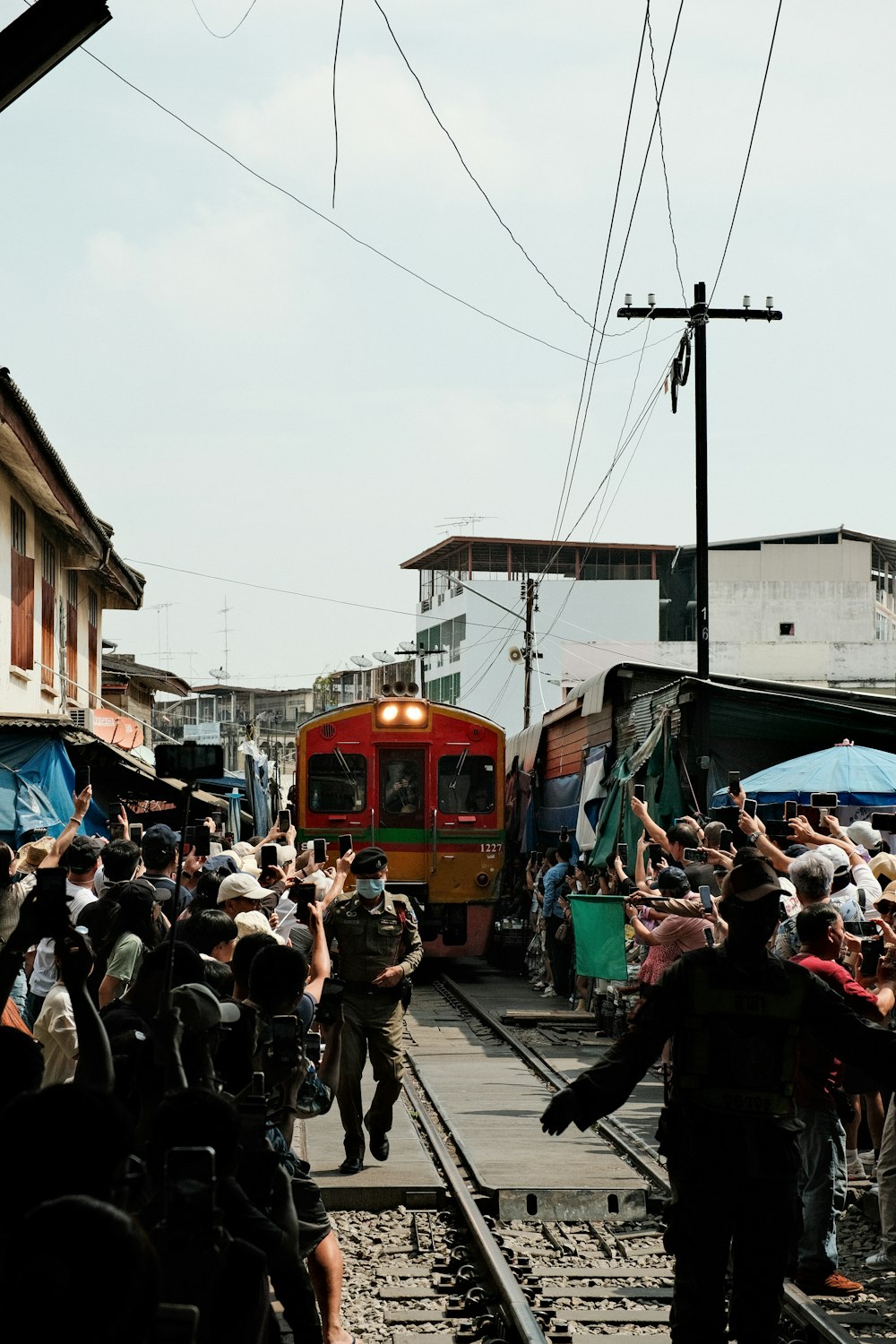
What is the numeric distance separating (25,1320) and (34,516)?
1656cm

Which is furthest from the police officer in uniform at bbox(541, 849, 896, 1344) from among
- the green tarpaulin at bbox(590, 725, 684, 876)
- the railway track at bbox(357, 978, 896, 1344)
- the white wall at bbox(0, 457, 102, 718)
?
the green tarpaulin at bbox(590, 725, 684, 876)

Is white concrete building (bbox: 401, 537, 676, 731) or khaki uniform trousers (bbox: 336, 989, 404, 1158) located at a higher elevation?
white concrete building (bbox: 401, 537, 676, 731)

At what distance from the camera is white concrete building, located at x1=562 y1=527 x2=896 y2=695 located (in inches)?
1838

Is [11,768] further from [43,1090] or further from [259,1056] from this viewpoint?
[43,1090]

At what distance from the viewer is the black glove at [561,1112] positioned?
4668mm

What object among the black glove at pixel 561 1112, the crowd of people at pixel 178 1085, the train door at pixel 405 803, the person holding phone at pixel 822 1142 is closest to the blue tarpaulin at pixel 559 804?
the train door at pixel 405 803

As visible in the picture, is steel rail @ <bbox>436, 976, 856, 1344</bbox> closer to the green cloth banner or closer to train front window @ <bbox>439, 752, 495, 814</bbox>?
the green cloth banner

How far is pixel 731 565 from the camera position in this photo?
54.0 metres

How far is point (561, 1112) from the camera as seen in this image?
4676 mm

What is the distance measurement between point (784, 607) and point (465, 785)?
3331 centimetres

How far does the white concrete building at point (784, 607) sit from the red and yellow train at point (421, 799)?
26446 millimetres

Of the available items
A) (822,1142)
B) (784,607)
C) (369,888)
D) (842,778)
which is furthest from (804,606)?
(822,1142)

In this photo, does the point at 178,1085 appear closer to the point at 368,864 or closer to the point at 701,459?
the point at 368,864

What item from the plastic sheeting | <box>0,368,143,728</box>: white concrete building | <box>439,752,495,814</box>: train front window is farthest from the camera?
<box>439,752,495,814</box>: train front window
